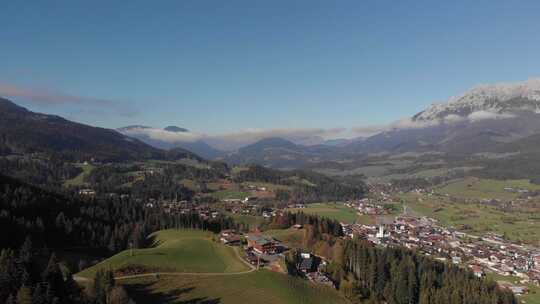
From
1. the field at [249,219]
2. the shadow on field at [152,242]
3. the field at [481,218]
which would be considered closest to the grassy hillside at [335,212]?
the field at [249,219]

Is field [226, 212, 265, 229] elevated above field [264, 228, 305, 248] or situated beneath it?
situated beneath

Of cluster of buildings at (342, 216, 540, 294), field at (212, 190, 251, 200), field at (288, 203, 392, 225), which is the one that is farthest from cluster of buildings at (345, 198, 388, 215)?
field at (212, 190, 251, 200)

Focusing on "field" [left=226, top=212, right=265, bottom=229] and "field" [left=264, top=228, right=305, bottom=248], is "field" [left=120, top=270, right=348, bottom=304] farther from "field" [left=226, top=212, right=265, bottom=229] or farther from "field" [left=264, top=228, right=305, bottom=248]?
"field" [left=226, top=212, right=265, bottom=229]

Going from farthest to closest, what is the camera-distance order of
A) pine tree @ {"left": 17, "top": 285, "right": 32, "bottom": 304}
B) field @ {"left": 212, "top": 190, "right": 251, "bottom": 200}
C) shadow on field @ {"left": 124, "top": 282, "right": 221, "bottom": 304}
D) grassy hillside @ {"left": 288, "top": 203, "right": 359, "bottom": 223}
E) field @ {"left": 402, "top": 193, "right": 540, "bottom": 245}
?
field @ {"left": 212, "top": 190, "right": 251, "bottom": 200}
grassy hillside @ {"left": 288, "top": 203, "right": 359, "bottom": 223}
field @ {"left": 402, "top": 193, "right": 540, "bottom": 245}
shadow on field @ {"left": 124, "top": 282, "right": 221, "bottom": 304}
pine tree @ {"left": 17, "top": 285, "right": 32, "bottom": 304}

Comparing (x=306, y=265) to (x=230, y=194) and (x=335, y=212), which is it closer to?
(x=335, y=212)

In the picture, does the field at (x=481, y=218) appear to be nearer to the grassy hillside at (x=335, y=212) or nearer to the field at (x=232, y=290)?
the grassy hillside at (x=335, y=212)

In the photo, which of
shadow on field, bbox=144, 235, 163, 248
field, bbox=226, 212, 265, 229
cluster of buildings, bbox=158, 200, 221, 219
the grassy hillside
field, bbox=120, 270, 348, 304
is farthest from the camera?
the grassy hillside

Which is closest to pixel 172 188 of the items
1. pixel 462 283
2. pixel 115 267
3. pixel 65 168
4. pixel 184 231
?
pixel 65 168

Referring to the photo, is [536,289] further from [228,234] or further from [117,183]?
[117,183]
